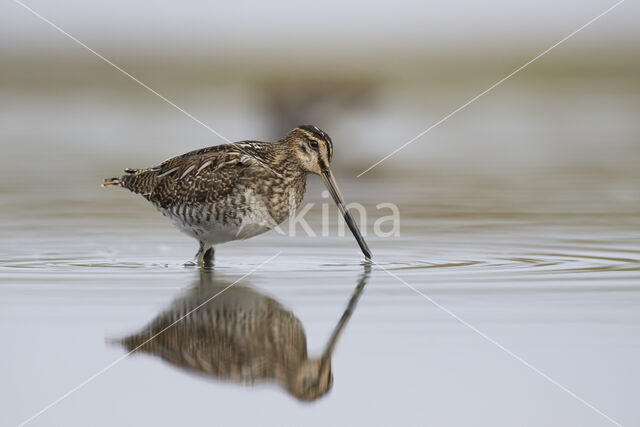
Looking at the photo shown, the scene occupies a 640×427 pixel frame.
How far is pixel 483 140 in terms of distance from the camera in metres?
21.0

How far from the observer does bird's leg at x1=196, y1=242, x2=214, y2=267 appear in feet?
25.6

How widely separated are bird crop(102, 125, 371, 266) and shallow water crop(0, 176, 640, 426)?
0.27 m

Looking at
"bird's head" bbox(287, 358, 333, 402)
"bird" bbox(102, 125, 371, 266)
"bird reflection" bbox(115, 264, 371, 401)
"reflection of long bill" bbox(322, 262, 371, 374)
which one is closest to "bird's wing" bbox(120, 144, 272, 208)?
"bird" bbox(102, 125, 371, 266)

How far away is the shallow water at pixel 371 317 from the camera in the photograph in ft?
13.4

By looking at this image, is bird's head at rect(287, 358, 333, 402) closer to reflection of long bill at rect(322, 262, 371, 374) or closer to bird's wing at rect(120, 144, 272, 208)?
reflection of long bill at rect(322, 262, 371, 374)

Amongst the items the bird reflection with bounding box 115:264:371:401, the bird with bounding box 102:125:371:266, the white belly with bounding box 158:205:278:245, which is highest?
the bird with bounding box 102:125:371:266

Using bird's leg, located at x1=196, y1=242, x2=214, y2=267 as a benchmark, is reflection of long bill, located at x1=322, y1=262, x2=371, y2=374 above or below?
below

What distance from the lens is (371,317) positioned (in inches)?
219

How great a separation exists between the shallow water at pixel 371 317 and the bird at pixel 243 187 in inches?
10.6

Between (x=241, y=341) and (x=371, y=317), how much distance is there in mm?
Answer: 829

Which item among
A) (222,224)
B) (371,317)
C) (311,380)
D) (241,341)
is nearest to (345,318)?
(371,317)

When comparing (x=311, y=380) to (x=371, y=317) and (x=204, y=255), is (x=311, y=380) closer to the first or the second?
(x=371, y=317)

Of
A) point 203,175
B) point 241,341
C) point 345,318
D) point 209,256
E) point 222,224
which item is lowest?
point 241,341

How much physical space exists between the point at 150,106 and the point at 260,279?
2247 centimetres
